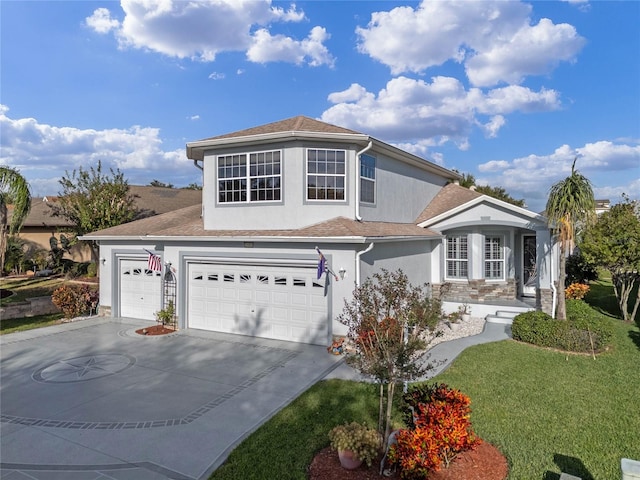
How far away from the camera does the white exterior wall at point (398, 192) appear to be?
14883 millimetres

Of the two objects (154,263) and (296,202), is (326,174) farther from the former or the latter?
(154,263)

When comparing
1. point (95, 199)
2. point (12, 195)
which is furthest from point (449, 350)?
point (95, 199)

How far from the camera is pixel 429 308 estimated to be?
5.83 metres

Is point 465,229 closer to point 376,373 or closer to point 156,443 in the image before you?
point 376,373

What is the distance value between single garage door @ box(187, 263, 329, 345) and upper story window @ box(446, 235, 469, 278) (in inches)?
318

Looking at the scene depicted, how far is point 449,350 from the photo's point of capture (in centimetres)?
1135

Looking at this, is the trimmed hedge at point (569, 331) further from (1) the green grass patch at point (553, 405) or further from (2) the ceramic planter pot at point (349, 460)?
(2) the ceramic planter pot at point (349, 460)

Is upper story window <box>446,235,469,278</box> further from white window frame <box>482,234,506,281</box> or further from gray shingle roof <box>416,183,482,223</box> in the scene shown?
gray shingle roof <box>416,183,482,223</box>

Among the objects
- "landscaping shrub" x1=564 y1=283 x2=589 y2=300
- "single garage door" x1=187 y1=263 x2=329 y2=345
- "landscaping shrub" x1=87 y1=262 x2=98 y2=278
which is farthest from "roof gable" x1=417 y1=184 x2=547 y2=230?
"landscaping shrub" x1=87 y1=262 x2=98 y2=278

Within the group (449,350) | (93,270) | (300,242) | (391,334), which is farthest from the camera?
(93,270)

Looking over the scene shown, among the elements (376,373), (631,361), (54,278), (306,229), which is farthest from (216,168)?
(54,278)

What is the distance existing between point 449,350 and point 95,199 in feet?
66.7

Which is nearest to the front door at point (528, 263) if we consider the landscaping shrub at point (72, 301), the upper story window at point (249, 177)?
the upper story window at point (249, 177)

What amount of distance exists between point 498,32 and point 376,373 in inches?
526
